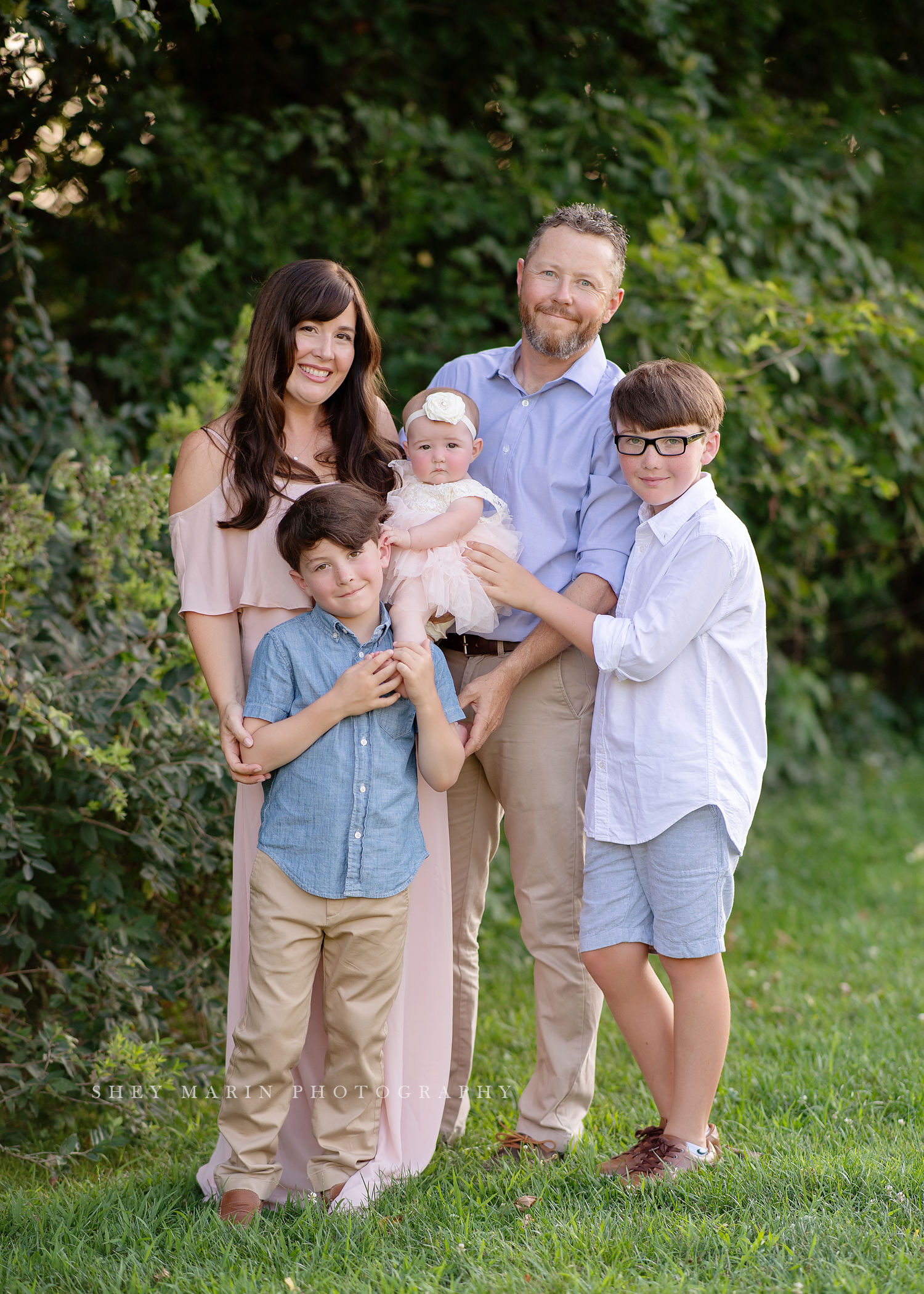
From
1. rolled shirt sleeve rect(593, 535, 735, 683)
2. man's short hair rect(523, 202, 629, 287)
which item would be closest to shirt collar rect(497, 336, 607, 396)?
man's short hair rect(523, 202, 629, 287)

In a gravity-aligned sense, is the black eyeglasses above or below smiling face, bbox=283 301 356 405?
→ below

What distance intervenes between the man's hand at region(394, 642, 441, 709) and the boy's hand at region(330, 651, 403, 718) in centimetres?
2

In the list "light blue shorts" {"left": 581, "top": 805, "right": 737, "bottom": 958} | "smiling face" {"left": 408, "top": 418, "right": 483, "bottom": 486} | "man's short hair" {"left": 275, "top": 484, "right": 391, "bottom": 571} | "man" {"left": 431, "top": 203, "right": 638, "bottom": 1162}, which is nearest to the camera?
"man's short hair" {"left": 275, "top": 484, "right": 391, "bottom": 571}

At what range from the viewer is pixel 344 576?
7.58 ft

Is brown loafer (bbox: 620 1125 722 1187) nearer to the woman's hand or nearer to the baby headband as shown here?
the woman's hand

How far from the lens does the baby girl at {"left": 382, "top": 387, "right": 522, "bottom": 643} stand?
243 cm

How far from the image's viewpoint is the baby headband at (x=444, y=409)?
97.3 inches

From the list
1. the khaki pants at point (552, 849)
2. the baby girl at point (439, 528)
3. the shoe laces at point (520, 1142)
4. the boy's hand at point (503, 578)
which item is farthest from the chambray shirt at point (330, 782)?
the shoe laces at point (520, 1142)

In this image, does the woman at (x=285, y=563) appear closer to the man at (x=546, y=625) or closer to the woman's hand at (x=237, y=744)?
the woman's hand at (x=237, y=744)

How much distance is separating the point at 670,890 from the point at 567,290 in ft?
4.36

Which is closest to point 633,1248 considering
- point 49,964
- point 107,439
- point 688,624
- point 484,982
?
point 688,624

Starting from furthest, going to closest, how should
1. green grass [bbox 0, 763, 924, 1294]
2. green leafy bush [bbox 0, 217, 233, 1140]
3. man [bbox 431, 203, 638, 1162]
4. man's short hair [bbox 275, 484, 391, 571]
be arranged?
green leafy bush [bbox 0, 217, 233, 1140]
man [bbox 431, 203, 638, 1162]
man's short hair [bbox 275, 484, 391, 571]
green grass [bbox 0, 763, 924, 1294]

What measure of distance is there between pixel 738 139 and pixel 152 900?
146 inches

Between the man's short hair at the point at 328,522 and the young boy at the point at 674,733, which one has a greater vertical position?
the man's short hair at the point at 328,522
